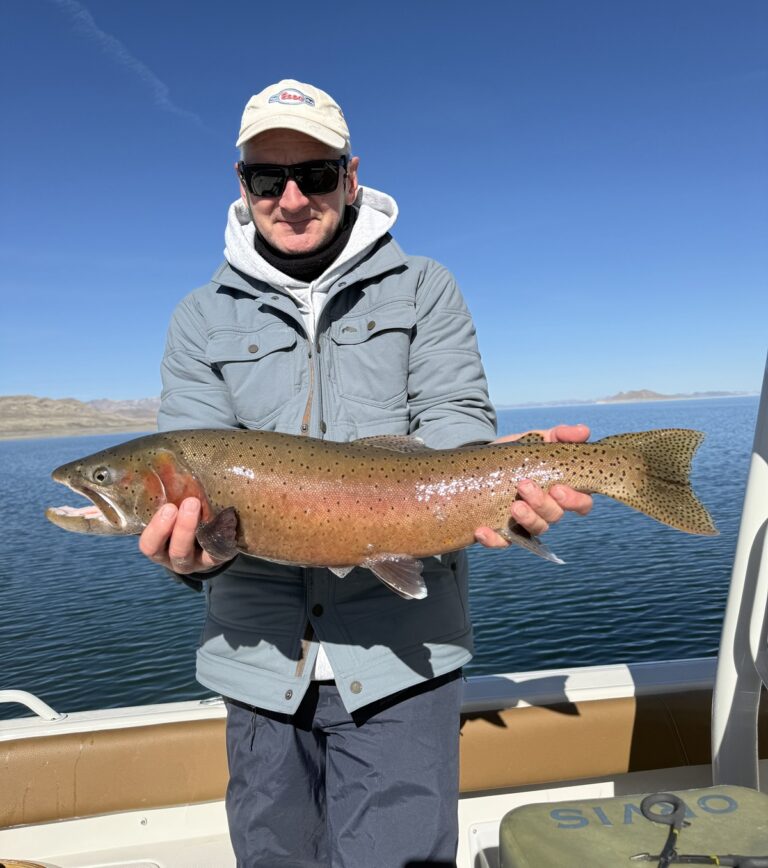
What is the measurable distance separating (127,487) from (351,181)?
2.03 m

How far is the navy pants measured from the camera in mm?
3107

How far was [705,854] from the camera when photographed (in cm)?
279

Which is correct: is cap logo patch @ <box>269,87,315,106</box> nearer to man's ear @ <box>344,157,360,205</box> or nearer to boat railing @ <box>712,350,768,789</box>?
man's ear @ <box>344,157,360,205</box>

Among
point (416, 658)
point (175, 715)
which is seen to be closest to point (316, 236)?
point (416, 658)

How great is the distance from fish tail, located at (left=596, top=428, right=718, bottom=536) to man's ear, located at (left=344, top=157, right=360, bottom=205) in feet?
6.31

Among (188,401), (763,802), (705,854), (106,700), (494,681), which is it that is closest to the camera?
(705,854)

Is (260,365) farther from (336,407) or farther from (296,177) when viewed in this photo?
(296,177)

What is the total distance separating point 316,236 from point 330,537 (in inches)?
61.0

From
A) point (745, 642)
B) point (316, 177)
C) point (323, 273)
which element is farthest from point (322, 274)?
point (745, 642)

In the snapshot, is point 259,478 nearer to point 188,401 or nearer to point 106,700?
point 188,401

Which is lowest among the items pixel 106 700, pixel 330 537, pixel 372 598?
pixel 106 700

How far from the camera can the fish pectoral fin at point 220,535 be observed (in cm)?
306

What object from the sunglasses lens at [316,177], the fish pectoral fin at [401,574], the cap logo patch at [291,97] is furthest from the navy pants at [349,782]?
the cap logo patch at [291,97]

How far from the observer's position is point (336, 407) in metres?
3.53
